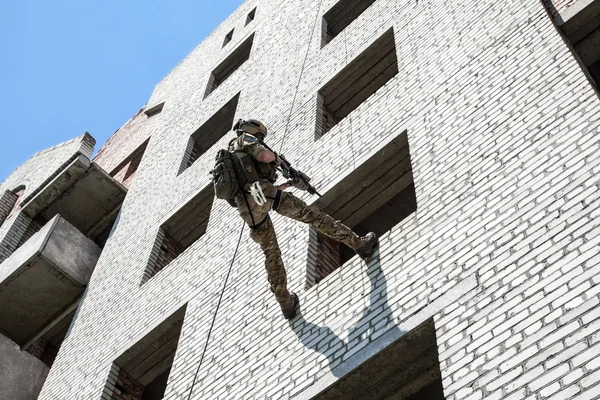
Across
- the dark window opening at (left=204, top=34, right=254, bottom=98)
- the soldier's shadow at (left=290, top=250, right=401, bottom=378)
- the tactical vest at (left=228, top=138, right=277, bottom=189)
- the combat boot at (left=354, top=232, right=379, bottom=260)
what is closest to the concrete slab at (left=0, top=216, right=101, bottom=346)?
the dark window opening at (left=204, top=34, right=254, bottom=98)

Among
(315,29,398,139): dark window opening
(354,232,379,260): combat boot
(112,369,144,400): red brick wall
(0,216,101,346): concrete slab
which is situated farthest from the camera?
(0,216,101,346): concrete slab

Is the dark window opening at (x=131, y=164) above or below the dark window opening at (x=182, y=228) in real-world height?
below

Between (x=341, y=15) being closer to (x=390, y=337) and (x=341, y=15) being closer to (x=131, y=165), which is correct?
(x=131, y=165)

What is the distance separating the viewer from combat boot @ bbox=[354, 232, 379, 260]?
19.6ft

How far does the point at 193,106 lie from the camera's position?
1391cm

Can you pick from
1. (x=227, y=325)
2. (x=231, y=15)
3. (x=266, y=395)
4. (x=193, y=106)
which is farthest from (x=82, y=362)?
(x=231, y=15)

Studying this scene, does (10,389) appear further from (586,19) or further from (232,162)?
(586,19)

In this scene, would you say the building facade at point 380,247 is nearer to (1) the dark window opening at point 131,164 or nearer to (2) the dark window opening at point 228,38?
(1) the dark window opening at point 131,164

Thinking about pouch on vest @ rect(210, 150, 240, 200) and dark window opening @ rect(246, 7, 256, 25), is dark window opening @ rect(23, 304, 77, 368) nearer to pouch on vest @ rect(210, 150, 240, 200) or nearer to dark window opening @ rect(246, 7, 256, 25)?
pouch on vest @ rect(210, 150, 240, 200)

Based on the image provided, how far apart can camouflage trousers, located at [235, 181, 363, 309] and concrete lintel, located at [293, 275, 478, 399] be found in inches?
40.4

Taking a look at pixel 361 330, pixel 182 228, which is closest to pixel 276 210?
pixel 361 330

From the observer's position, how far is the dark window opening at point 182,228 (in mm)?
9812

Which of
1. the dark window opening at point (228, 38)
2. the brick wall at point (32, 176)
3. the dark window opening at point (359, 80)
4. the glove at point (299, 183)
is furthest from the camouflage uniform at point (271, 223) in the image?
the dark window opening at point (228, 38)

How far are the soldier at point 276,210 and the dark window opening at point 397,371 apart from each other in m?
1.11
